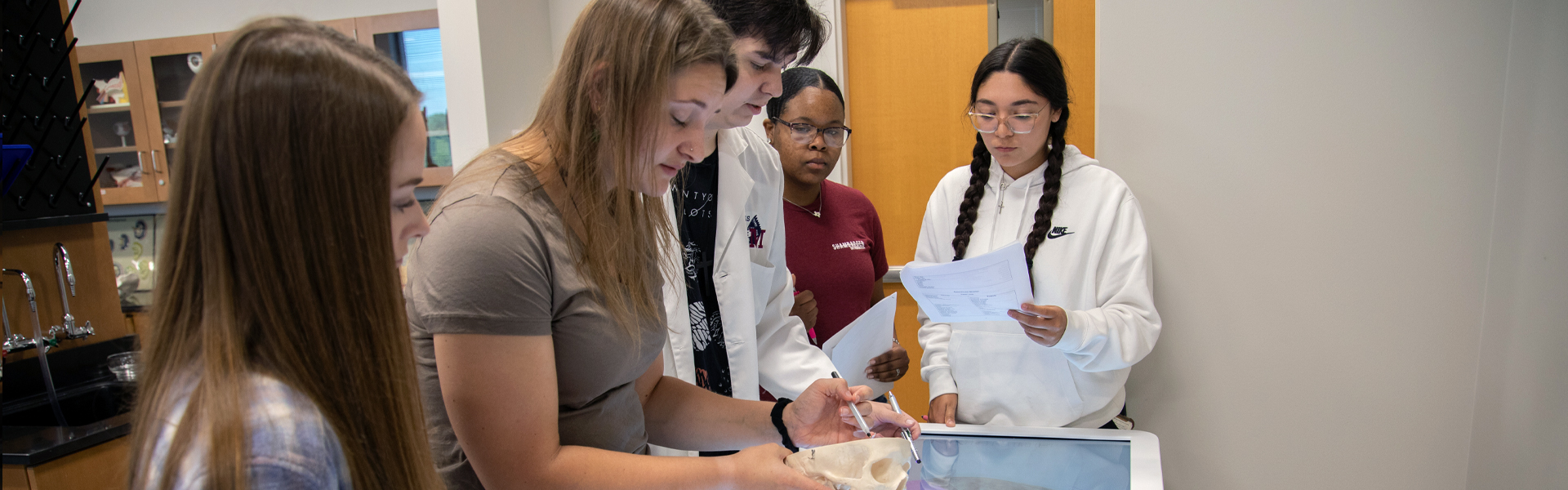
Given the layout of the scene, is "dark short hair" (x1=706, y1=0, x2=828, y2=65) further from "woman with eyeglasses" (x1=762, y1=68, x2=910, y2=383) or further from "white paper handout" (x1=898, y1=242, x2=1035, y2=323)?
"woman with eyeglasses" (x1=762, y1=68, x2=910, y2=383)

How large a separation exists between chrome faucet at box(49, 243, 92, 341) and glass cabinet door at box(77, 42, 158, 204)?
2.15 meters

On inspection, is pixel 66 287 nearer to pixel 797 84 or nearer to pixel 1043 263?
pixel 797 84

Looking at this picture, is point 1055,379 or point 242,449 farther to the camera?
point 1055,379

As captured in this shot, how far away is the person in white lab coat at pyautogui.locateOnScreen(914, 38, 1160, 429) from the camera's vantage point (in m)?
1.71

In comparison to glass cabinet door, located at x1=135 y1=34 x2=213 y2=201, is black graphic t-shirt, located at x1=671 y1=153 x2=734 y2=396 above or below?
below

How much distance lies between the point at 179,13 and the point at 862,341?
506 cm

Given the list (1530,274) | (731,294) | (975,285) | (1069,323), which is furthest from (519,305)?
(1530,274)

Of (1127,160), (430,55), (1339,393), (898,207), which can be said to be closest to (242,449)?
(1127,160)

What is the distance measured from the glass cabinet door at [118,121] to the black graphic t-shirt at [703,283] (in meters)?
4.15

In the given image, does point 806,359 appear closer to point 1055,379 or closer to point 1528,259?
point 1055,379

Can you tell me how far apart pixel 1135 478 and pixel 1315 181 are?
104 centimetres

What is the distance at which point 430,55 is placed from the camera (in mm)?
4070

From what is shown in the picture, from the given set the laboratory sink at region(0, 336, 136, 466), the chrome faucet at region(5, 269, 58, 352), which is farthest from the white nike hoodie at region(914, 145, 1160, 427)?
the chrome faucet at region(5, 269, 58, 352)

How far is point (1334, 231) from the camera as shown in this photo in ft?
6.34
